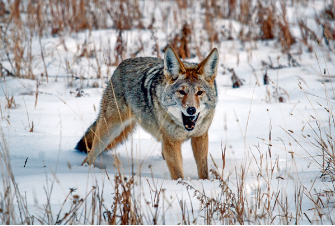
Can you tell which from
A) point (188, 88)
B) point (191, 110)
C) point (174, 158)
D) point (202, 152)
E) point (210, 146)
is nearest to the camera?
point (191, 110)

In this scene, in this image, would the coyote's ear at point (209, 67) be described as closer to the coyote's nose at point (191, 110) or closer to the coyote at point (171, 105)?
the coyote at point (171, 105)

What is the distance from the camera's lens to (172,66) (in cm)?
368

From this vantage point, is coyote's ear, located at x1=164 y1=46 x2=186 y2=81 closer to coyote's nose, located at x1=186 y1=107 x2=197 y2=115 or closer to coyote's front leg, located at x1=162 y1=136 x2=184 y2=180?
coyote's nose, located at x1=186 y1=107 x2=197 y2=115

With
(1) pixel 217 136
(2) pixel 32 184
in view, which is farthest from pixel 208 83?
(2) pixel 32 184

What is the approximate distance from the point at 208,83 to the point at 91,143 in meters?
1.85

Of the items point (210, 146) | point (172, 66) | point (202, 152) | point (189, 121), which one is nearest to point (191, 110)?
point (189, 121)

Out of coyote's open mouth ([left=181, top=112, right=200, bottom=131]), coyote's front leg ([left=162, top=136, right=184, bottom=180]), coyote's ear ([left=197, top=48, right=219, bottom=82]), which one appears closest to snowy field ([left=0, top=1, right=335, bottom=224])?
coyote's front leg ([left=162, top=136, right=184, bottom=180])

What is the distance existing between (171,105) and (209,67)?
59cm

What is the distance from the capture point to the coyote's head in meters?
3.53

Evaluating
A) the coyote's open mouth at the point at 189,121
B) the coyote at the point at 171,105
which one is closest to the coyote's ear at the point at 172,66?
the coyote at the point at 171,105

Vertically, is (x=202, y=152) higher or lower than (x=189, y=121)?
lower

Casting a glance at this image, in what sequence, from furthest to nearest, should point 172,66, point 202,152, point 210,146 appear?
1. point 210,146
2. point 202,152
3. point 172,66

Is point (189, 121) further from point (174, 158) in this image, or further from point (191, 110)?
point (174, 158)

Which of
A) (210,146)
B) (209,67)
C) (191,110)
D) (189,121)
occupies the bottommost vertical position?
(210,146)
